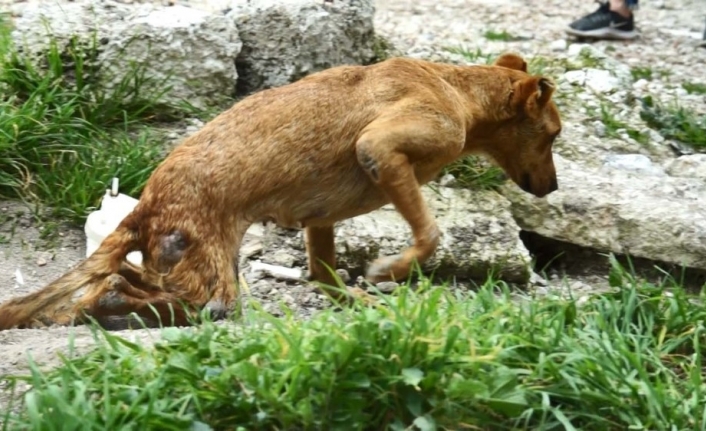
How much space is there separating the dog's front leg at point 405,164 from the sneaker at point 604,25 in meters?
5.38

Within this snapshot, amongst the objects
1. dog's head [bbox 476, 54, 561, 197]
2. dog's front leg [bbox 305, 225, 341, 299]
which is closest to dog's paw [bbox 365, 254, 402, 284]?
dog's front leg [bbox 305, 225, 341, 299]

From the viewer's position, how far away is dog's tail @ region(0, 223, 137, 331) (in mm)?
5109

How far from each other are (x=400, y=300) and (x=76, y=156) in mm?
3055

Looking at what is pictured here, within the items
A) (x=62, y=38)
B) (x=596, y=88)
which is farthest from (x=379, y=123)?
(x=596, y=88)

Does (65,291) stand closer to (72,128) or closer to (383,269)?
(383,269)

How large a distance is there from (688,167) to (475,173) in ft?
5.11

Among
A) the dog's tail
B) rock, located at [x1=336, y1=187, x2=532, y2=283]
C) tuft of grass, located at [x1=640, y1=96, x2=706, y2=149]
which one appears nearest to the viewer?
the dog's tail

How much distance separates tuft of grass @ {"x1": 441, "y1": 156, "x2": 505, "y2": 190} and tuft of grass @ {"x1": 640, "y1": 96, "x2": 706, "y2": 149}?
183 centimetres

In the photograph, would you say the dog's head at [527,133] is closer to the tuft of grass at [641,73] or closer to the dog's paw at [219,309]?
the dog's paw at [219,309]

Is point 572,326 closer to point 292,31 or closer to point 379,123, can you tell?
point 379,123

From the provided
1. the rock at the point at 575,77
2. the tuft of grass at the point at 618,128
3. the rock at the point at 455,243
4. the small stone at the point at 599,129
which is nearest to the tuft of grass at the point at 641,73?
the rock at the point at 575,77

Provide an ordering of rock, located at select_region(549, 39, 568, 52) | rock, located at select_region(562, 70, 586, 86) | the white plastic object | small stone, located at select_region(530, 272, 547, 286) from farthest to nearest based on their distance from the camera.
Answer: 1. rock, located at select_region(549, 39, 568, 52)
2. rock, located at select_region(562, 70, 586, 86)
3. small stone, located at select_region(530, 272, 547, 286)
4. the white plastic object

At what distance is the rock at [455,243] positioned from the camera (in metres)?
6.37

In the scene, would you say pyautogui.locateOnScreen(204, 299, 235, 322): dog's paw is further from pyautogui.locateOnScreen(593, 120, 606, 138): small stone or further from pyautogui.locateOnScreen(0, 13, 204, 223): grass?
pyautogui.locateOnScreen(593, 120, 606, 138): small stone
